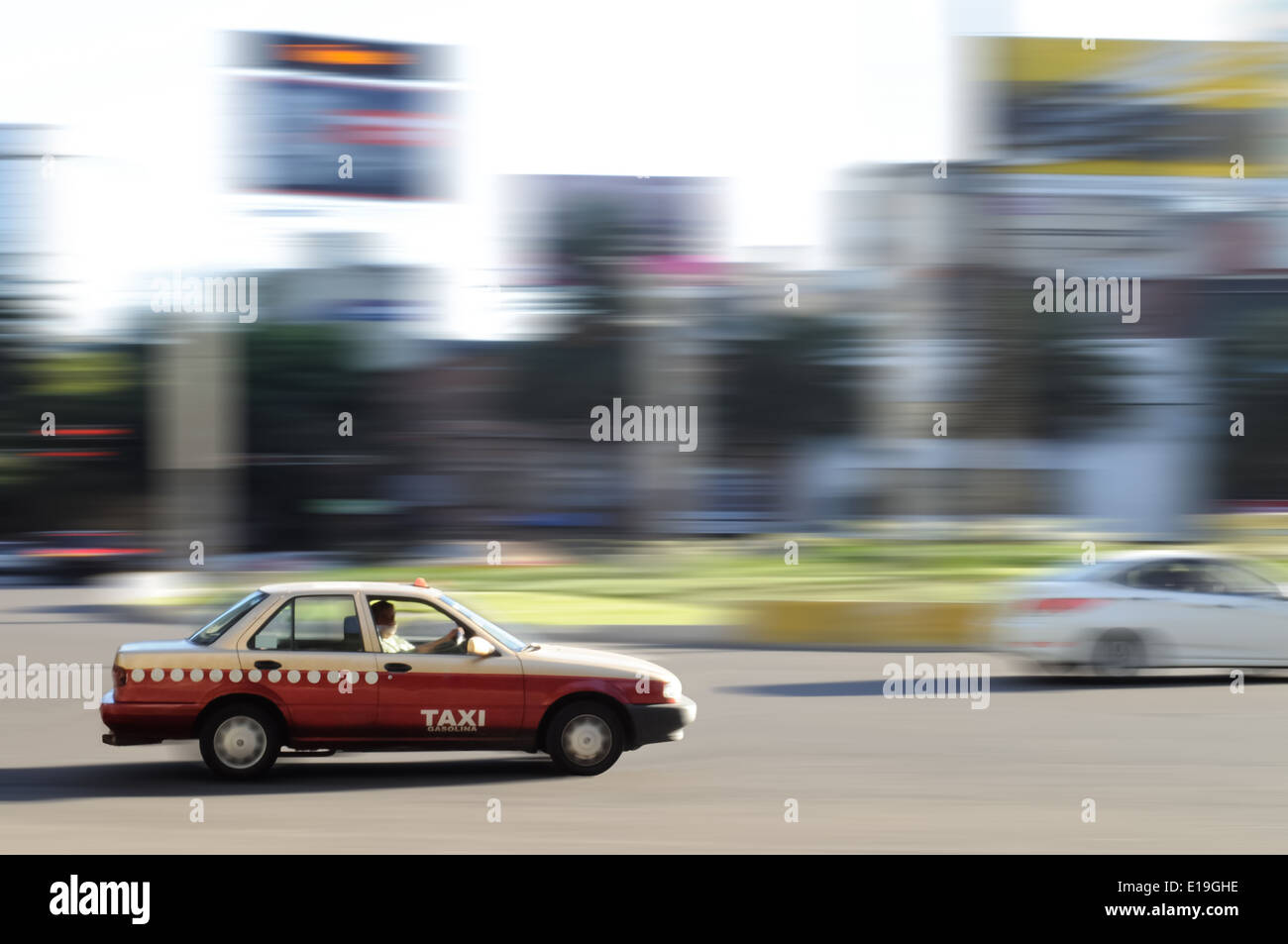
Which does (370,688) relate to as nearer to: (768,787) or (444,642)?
(444,642)

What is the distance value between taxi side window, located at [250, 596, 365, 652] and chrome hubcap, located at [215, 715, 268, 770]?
1.58ft

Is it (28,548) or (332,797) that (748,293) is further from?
(332,797)

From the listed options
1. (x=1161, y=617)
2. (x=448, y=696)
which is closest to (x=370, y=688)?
(x=448, y=696)

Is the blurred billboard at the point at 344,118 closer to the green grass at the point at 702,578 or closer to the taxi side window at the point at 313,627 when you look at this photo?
the green grass at the point at 702,578

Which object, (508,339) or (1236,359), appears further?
(508,339)

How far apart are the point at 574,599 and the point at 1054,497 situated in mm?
29434

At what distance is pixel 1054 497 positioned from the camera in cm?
4991

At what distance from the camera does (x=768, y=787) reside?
8438 mm

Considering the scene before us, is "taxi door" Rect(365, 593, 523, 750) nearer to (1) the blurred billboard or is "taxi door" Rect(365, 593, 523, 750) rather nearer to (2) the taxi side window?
(2) the taxi side window

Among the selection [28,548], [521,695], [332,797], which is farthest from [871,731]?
[28,548]

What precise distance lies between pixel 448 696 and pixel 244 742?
4.19 feet

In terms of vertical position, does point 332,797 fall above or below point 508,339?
below

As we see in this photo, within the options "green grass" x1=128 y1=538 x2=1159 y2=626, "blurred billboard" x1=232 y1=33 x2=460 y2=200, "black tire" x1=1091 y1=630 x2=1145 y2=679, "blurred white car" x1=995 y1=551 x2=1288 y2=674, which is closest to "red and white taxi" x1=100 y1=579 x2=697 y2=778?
"blurred white car" x1=995 y1=551 x2=1288 y2=674

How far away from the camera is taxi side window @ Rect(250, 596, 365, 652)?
8438mm
